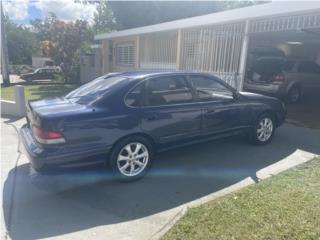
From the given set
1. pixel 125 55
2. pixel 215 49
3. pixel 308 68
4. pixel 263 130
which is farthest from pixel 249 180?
pixel 125 55

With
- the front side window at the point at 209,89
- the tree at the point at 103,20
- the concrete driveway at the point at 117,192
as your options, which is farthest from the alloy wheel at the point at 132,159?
the tree at the point at 103,20

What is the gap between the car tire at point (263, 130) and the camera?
5.85 meters

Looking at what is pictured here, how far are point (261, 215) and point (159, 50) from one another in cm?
1147

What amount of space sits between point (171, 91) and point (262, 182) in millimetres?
1872

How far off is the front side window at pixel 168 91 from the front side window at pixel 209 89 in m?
0.21

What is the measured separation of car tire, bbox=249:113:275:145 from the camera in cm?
585

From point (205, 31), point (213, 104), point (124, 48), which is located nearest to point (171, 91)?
point (213, 104)

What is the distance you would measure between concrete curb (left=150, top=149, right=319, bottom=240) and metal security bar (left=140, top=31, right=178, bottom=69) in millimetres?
7728

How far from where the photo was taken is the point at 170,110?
181 inches

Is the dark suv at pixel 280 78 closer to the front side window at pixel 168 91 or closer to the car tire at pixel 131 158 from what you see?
the front side window at pixel 168 91

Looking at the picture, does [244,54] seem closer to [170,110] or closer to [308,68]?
[308,68]

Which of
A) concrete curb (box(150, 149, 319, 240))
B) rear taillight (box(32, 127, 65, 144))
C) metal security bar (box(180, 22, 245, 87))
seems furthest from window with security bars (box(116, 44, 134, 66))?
rear taillight (box(32, 127, 65, 144))

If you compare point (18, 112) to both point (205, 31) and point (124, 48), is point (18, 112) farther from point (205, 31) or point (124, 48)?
point (124, 48)

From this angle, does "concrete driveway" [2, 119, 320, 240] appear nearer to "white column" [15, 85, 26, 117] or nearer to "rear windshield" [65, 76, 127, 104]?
"rear windshield" [65, 76, 127, 104]
